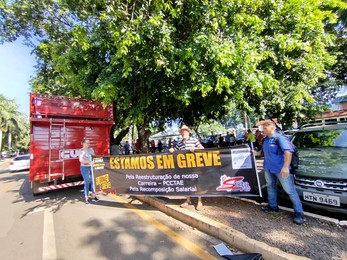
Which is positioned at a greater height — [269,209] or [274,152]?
[274,152]

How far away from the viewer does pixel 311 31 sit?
668 cm

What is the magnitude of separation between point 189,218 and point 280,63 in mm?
5845

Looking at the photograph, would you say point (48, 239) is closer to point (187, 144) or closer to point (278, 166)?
point (187, 144)

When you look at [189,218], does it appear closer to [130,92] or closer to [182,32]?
[130,92]

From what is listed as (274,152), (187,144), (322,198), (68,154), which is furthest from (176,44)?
(68,154)

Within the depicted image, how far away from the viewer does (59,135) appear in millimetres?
6820

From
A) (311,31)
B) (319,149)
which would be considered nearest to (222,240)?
(319,149)

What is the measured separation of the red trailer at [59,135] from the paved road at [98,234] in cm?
104

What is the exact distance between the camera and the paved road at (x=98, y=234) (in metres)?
3.33

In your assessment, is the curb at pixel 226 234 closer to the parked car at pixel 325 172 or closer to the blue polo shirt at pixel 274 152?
the blue polo shirt at pixel 274 152

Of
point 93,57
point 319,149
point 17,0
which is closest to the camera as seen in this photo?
point 319,149

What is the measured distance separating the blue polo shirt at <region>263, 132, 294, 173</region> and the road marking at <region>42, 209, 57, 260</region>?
3863 mm

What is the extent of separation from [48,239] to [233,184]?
3586mm

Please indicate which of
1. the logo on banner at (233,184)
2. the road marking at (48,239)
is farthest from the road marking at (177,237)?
the road marking at (48,239)
